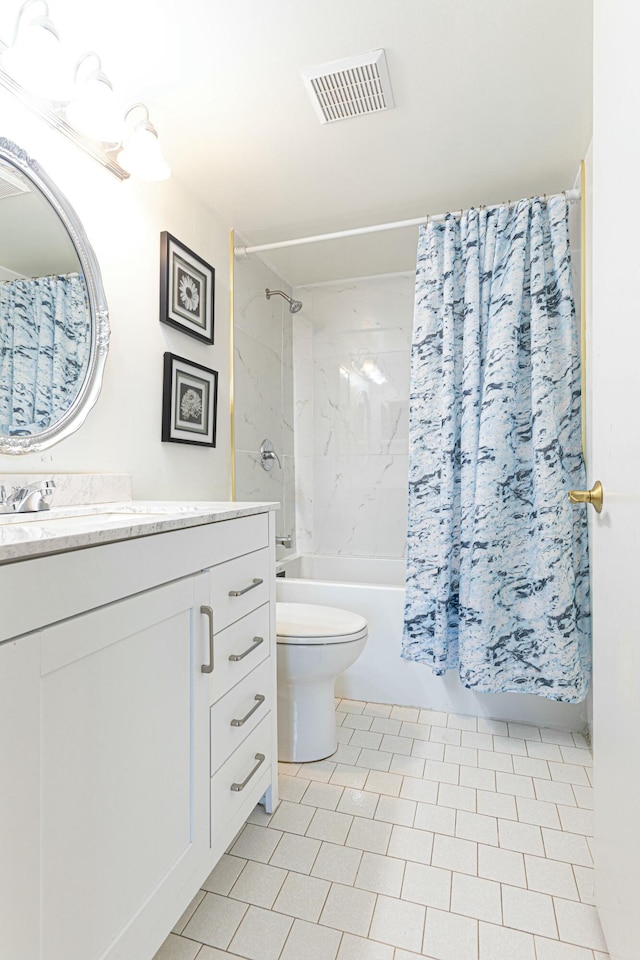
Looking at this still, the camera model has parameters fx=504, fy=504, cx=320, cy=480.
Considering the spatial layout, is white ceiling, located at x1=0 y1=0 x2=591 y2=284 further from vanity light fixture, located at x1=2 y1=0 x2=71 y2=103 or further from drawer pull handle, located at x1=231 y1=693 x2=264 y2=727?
drawer pull handle, located at x1=231 y1=693 x2=264 y2=727

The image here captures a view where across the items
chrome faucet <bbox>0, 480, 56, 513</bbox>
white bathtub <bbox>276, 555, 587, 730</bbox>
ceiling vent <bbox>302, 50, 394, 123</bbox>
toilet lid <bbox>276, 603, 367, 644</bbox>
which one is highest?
ceiling vent <bbox>302, 50, 394, 123</bbox>

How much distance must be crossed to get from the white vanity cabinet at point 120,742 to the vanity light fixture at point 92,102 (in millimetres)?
1129

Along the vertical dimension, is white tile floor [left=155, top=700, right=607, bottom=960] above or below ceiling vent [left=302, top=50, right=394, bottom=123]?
below

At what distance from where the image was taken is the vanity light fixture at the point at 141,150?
4.81 ft

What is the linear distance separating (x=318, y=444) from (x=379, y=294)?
974 millimetres

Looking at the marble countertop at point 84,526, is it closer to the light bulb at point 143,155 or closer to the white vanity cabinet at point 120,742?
the white vanity cabinet at point 120,742

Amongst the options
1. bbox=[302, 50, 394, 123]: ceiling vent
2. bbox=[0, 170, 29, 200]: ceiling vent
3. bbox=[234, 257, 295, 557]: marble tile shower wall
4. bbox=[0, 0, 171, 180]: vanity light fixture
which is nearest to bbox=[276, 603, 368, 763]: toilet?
bbox=[234, 257, 295, 557]: marble tile shower wall

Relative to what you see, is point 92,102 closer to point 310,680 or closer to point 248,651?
point 248,651

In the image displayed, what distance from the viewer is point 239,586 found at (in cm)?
123

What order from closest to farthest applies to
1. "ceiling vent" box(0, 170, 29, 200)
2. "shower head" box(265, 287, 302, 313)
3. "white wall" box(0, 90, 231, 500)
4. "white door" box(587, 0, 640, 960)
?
"white door" box(587, 0, 640, 960), "ceiling vent" box(0, 170, 29, 200), "white wall" box(0, 90, 231, 500), "shower head" box(265, 287, 302, 313)

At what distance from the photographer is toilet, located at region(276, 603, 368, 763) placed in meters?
1.65

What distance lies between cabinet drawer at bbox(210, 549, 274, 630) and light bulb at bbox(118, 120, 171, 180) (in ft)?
3.88

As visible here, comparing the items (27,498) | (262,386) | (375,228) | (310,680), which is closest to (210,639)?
(27,498)

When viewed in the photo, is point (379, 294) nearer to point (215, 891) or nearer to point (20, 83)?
point (20, 83)
